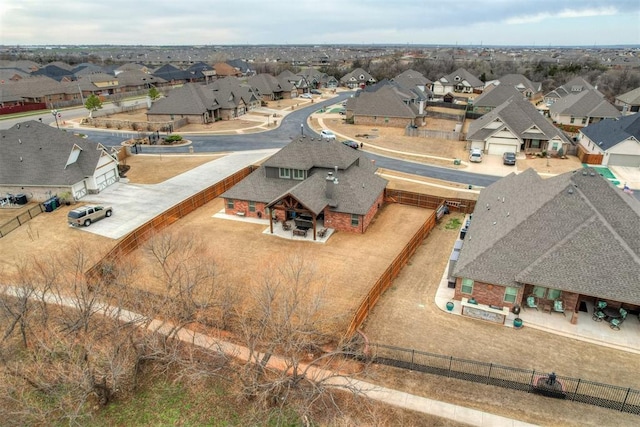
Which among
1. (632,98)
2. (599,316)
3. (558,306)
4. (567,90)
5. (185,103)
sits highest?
(567,90)

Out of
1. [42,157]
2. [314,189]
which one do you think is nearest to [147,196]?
[42,157]

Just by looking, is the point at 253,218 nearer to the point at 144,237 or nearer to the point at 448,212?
the point at 144,237

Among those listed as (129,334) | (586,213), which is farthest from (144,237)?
(586,213)

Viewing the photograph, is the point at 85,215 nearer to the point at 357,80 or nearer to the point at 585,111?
the point at 585,111

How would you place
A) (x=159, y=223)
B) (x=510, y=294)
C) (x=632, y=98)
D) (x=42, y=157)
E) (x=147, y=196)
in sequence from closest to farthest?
1. (x=510, y=294)
2. (x=159, y=223)
3. (x=42, y=157)
4. (x=147, y=196)
5. (x=632, y=98)

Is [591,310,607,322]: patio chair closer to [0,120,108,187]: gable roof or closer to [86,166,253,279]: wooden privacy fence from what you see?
[86,166,253,279]: wooden privacy fence

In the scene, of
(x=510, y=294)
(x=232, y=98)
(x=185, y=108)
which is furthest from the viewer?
(x=232, y=98)

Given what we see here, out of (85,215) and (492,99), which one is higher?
(492,99)
